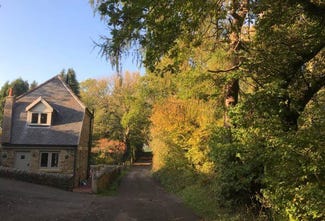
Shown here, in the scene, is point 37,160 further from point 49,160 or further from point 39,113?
point 39,113

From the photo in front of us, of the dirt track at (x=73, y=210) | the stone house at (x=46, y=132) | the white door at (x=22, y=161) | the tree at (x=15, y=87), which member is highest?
the tree at (x=15, y=87)

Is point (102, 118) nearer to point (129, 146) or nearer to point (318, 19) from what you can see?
point (129, 146)

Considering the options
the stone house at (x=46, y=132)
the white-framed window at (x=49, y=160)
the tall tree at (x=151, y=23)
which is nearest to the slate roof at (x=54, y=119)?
the stone house at (x=46, y=132)

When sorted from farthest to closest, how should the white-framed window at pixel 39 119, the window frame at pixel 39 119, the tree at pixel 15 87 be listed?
the tree at pixel 15 87, the white-framed window at pixel 39 119, the window frame at pixel 39 119

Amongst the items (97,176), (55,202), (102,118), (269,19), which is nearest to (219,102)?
(269,19)

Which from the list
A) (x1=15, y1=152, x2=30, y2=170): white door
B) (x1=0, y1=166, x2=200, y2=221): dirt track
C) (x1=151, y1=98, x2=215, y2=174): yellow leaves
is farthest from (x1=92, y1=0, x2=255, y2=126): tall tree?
(x1=15, y1=152, x2=30, y2=170): white door

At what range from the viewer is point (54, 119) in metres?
29.6

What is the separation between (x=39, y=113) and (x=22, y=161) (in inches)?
159

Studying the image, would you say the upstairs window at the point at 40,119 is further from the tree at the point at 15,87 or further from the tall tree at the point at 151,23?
the tree at the point at 15,87

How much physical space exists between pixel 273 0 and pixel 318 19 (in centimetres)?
105

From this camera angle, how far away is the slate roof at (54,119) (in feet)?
91.8

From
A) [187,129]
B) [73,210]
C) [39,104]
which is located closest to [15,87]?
[39,104]

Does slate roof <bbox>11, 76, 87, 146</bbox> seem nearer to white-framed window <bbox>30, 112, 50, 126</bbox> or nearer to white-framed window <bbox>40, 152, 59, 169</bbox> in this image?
white-framed window <bbox>30, 112, 50, 126</bbox>

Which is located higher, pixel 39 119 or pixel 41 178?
pixel 39 119
